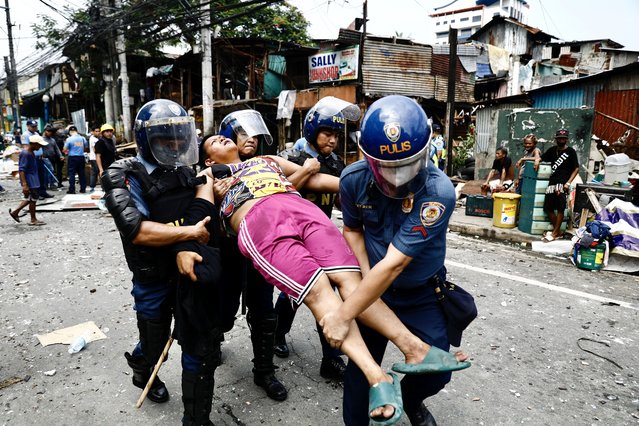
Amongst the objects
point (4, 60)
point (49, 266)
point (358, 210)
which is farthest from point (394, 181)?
point (4, 60)

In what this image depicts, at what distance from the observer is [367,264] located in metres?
2.20

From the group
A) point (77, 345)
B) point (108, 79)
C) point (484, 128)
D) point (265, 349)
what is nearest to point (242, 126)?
point (265, 349)

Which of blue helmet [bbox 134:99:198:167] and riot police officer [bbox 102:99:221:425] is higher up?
blue helmet [bbox 134:99:198:167]

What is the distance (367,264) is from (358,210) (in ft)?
0.95

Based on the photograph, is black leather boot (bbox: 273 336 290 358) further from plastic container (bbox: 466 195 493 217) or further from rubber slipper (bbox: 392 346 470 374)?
plastic container (bbox: 466 195 493 217)

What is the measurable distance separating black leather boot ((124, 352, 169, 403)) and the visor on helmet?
77.9 inches

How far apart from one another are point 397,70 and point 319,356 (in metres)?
15.2

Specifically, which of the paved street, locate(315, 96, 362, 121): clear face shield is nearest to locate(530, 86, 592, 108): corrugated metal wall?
the paved street

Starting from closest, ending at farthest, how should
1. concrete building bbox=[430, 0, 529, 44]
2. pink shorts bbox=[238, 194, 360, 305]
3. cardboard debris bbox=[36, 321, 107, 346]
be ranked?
pink shorts bbox=[238, 194, 360, 305] → cardboard debris bbox=[36, 321, 107, 346] → concrete building bbox=[430, 0, 529, 44]

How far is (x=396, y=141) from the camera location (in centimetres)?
173

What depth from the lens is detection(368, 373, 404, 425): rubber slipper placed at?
65.4 inches

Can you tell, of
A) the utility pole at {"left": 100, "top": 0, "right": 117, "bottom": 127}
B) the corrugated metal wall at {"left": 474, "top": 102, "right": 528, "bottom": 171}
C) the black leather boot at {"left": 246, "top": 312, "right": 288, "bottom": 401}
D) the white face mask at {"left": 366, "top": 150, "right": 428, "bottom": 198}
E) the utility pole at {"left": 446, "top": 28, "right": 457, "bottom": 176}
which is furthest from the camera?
the utility pole at {"left": 100, "top": 0, "right": 117, "bottom": 127}

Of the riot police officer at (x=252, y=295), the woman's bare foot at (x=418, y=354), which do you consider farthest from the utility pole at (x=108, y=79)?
the woman's bare foot at (x=418, y=354)

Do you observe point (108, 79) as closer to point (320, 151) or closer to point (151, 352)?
point (320, 151)
